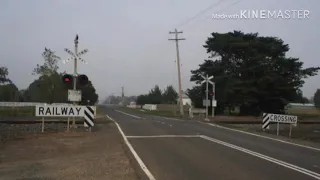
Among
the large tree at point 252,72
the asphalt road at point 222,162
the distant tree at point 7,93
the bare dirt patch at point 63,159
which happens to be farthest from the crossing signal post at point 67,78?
the distant tree at point 7,93

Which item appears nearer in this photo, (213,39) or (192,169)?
(192,169)

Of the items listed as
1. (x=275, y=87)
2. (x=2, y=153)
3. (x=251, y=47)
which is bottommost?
(x=2, y=153)

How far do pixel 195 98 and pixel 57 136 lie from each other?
56.3 meters

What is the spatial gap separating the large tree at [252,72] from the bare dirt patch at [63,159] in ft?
158

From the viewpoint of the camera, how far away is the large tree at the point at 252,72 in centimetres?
6806

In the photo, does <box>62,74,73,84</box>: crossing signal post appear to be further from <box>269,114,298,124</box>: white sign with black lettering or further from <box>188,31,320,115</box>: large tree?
<box>188,31,320,115</box>: large tree

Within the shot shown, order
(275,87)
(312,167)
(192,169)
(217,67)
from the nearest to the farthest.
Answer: (192,169)
(312,167)
(275,87)
(217,67)

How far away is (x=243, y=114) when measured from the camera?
7256 cm

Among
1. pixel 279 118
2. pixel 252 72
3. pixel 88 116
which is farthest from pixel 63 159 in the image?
pixel 252 72

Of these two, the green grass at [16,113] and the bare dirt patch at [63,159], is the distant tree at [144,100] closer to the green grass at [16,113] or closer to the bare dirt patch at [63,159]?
the green grass at [16,113]

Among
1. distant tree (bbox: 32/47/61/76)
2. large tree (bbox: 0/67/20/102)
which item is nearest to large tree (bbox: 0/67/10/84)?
large tree (bbox: 0/67/20/102)

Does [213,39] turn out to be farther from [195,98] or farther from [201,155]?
[201,155]

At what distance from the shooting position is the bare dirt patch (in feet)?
37.2

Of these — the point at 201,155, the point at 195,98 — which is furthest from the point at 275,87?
the point at 201,155
